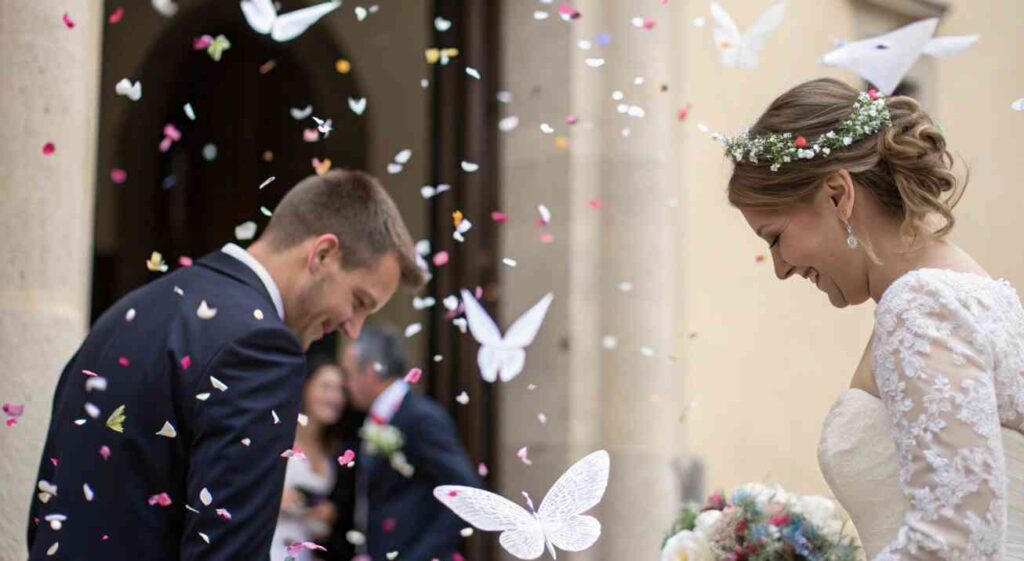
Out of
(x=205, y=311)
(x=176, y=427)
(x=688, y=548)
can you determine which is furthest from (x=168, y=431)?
(x=688, y=548)

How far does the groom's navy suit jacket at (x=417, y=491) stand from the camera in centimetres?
497

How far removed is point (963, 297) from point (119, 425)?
1.74 meters

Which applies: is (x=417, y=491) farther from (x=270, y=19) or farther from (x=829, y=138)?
(x=829, y=138)

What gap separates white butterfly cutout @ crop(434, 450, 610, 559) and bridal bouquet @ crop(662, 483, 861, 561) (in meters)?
0.39

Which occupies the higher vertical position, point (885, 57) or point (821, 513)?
point (885, 57)

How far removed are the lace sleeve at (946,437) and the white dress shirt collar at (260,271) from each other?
1.55 m

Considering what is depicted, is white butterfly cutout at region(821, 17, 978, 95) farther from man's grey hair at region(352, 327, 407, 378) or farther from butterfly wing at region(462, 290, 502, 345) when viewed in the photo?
man's grey hair at region(352, 327, 407, 378)

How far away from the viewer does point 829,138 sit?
2.86 m

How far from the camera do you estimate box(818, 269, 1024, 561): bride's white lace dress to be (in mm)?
2475

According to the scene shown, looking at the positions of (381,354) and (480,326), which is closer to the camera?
(480,326)

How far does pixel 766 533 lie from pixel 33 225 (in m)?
2.23

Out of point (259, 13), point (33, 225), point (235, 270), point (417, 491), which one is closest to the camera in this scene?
point (235, 270)

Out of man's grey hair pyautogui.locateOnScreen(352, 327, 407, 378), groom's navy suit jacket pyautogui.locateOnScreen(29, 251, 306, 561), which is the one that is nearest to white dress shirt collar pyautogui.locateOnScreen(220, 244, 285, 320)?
groom's navy suit jacket pyautogui.locateOnScreen(29, 251, 306, 561)

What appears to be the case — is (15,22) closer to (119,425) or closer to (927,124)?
(119,425)
